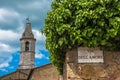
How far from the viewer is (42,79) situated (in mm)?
33688

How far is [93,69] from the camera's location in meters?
7.46

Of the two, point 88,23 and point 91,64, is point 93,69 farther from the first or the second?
point 88,23

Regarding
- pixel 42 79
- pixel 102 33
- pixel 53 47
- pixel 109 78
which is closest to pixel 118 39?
pixel 102 33

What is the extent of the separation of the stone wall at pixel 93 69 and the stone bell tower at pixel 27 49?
6216cm

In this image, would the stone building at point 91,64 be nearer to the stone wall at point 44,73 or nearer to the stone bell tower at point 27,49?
the stone wall at point 44,73

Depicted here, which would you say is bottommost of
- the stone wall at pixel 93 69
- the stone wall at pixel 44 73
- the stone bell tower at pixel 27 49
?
the stone wall at pixel 93 69

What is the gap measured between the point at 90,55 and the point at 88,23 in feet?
2.25

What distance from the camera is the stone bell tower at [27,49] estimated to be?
228ft

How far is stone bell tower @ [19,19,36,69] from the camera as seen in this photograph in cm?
6962

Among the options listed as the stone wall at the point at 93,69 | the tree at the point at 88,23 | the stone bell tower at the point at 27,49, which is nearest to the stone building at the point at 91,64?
the stone wall at the point at 93,69

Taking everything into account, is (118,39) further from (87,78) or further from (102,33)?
(87,78)

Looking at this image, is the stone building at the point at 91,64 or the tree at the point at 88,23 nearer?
the tree at the point at 88,23

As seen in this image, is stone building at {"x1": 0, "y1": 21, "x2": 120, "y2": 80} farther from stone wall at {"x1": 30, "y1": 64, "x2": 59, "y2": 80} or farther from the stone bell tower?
the stone bell tower

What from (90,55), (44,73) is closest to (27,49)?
(44,73)
